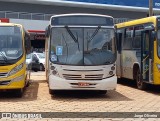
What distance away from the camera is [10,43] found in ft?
44.2

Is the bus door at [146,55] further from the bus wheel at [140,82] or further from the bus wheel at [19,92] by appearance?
the bus wheel at [19,92]

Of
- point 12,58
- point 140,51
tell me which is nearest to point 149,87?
point 140,51

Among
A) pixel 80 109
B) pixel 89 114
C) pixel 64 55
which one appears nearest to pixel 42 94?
pixel 64 55

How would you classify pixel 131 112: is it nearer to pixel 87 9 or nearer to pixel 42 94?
pixel 42 94

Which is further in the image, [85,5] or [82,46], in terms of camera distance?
[85,5]

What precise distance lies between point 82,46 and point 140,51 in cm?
339

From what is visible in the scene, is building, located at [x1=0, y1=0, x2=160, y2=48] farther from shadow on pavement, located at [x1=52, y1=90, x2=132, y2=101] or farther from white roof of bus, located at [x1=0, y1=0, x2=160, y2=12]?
shadow on pavement, located at [x1=52, y1=90, x2=132, y2=101]

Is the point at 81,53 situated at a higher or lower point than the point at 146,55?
higher

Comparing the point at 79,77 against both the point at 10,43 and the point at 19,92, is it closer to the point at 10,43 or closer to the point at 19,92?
the point at 19,92

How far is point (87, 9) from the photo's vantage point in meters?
45.3

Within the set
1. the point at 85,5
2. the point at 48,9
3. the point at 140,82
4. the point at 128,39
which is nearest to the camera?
the point at 140,82

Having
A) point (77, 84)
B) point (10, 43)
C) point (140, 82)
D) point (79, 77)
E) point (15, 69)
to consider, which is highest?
point (10, 43)

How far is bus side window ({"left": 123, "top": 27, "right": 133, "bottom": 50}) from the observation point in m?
17.0

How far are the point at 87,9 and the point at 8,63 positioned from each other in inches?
1312
